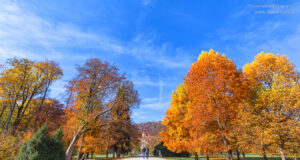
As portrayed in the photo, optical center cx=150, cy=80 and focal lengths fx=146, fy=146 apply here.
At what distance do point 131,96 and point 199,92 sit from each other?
23.1 ft

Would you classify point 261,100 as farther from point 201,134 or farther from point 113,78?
point 113,78

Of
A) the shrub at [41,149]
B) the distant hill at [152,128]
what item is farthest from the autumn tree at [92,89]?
the distant hill at [152,128]

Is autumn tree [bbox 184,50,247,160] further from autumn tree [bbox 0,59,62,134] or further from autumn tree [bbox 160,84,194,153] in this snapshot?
autumn tree [bbox 0,59,62,134]

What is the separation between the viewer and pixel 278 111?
39.0 feet

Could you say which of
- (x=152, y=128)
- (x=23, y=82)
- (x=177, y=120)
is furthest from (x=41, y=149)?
(x=152, y=128)

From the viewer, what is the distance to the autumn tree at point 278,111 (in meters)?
11.0

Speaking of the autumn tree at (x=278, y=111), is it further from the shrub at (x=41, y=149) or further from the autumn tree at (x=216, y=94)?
the shrub at (x=41, y=149)

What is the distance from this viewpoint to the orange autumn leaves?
11.6 m

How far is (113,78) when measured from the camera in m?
15.1

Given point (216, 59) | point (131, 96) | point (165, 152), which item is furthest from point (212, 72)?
point (165, 152)

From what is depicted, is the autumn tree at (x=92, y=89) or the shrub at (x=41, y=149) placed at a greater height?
the autumn tree at (x=92, y=89)

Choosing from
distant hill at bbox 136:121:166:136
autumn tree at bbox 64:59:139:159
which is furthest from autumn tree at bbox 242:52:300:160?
distant hill at bbox 136:121:166:136

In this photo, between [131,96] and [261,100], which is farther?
[131,96]

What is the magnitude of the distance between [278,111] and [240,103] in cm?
270
